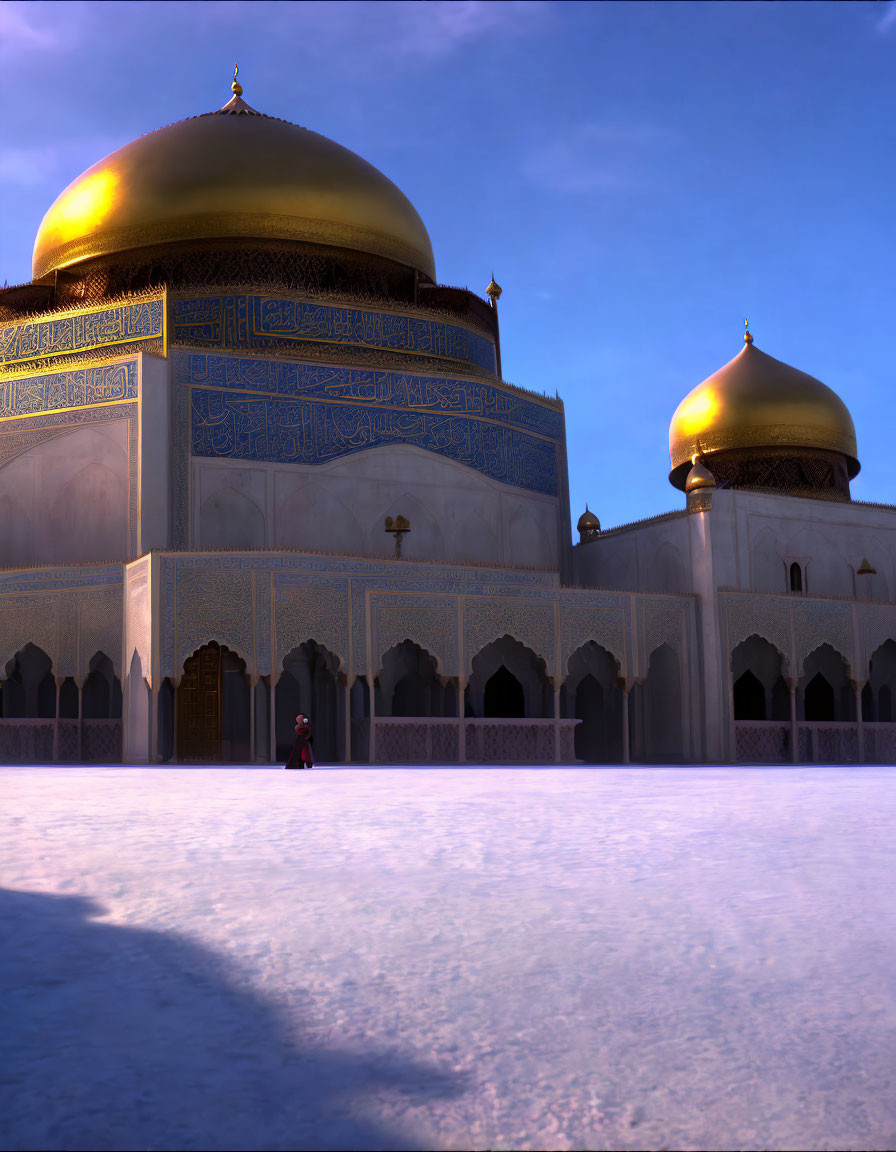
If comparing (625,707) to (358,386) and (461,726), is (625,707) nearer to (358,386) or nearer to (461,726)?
(461,726)

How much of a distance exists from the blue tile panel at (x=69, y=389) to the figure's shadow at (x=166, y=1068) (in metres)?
17.6

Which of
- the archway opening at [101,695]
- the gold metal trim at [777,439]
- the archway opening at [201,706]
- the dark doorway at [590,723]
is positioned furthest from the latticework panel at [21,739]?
the gold metal trim at [777,439]

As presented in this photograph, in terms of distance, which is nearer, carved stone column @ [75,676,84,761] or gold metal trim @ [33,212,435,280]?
carved stone column @ [75,676,84,761]

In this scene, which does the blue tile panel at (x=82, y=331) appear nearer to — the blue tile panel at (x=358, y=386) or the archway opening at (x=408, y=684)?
the blue tile panel at (x=358, y=386)

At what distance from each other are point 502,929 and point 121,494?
17059mm

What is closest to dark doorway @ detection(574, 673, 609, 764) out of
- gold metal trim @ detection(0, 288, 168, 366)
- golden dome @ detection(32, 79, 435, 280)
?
gold metal trim @ detection(0, 288, 168, 366)

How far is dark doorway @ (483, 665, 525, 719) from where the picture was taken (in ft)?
66.5

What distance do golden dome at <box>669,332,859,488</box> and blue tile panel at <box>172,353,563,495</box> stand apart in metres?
5.64

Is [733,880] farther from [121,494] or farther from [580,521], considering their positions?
[580,521]

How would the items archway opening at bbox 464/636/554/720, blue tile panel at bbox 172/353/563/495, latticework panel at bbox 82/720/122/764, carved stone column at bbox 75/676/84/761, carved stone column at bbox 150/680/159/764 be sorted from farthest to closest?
blue tile panel at bbox 172/353/563/495 → archway opening at bbox 464/636/554/720 → latticework panel at bbox 82/720/122/764 → carved stone column at bbox 75/676/84/761 → carved stone column at bbox 150/680/159/764

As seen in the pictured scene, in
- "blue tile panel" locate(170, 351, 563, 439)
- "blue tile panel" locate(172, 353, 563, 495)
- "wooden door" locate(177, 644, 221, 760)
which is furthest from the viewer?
"blue tile panel" locate(170, 351, 563, 439)

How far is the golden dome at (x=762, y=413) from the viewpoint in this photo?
26609 millimetres

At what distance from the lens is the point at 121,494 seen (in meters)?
19.9

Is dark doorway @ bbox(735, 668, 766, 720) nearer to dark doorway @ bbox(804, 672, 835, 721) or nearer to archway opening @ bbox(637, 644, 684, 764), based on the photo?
dark doorway @ bbox(804, 672, 835, 721)
